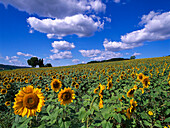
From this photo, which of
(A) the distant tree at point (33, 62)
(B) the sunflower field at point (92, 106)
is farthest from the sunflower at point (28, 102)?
(A) the distant tree at point (33, 62)

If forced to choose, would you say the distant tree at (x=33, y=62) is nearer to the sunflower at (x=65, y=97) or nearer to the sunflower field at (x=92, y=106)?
the sunflower field at (x=92, y=106)

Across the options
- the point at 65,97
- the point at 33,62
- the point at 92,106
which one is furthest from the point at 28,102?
the point at 33,62

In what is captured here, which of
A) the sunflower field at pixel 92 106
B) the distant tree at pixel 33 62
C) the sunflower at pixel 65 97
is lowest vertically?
the sunflower field at pixel 92 106

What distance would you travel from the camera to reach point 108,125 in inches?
56.9

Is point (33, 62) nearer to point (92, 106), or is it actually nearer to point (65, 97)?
point (65, 97)

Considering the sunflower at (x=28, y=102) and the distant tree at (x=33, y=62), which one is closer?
the sunflower at (x=28, y=102)

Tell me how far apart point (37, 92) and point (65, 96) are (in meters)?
0.56

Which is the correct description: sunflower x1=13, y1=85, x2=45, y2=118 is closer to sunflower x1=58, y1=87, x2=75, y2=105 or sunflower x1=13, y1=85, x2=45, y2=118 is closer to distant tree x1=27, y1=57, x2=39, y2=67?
sunflower x1=58, y1=87, x2=75, y2=105

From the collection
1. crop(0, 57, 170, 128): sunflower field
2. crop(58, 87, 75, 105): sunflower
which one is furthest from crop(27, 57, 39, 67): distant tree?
crop(58, 87, 75, 105): sunflower

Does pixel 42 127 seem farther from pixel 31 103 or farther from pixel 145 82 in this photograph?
pixel 145 82

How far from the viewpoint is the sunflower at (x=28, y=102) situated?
1.50m

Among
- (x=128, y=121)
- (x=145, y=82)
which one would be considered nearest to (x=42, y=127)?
(x=128, y=121)

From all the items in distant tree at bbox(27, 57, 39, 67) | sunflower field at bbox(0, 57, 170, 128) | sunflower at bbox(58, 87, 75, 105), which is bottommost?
sunflower field at bbox(0, 57, 170, 128)

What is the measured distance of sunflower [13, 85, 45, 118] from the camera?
4.92ft
